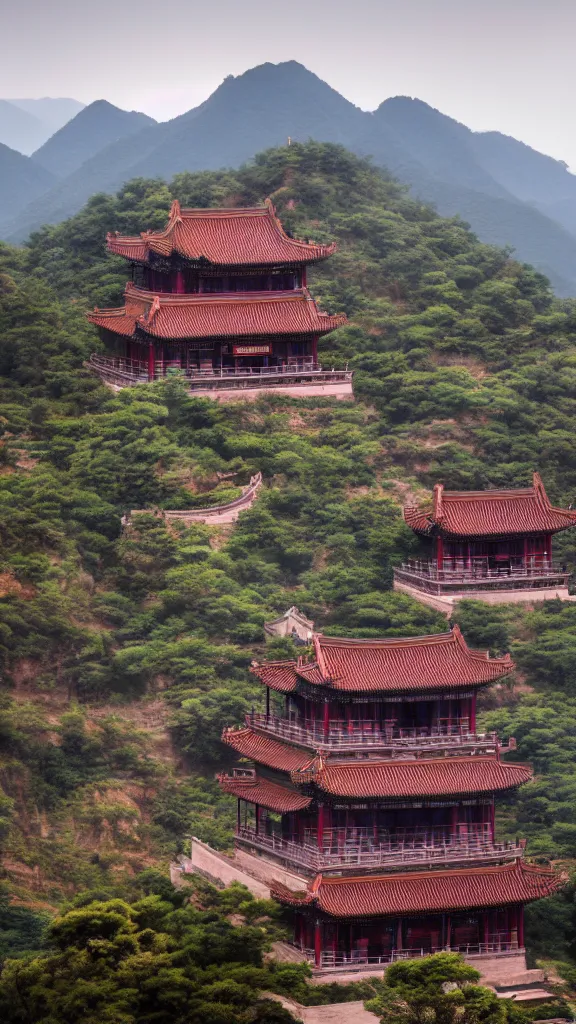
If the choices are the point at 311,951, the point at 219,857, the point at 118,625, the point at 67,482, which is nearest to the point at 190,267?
the point at 67,482

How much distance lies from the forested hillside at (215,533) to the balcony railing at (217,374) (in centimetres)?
99

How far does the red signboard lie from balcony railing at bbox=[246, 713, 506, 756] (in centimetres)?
2972

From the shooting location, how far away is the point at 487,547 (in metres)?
77.4

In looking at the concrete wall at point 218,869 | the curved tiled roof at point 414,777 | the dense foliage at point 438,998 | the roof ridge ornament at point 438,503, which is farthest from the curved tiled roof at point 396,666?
the roof ridge ornament at point 438,503

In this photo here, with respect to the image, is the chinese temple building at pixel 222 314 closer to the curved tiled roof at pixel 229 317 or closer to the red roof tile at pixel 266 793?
the curved tiled roof at pixel 229 317

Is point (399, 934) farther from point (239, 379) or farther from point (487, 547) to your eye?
point (239, 379)

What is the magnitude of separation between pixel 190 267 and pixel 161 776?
26.8 metres

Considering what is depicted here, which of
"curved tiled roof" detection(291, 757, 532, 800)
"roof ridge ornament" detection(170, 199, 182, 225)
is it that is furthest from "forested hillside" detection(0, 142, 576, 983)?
"roof ridge ornament" detection(170, 199, 182, 225)

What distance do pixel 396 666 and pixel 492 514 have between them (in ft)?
53.8

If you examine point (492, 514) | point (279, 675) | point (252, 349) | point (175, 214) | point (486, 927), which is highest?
point (175, 214)

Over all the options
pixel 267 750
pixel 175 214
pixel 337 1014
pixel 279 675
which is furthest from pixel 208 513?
pixel 337 1014

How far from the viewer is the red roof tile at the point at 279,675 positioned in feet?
203

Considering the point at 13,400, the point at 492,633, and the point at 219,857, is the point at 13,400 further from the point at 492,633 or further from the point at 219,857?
the point at 219,857

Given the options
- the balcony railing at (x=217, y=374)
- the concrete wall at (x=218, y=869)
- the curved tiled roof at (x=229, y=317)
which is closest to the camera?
the concrete wall at (x=218, y=869)
